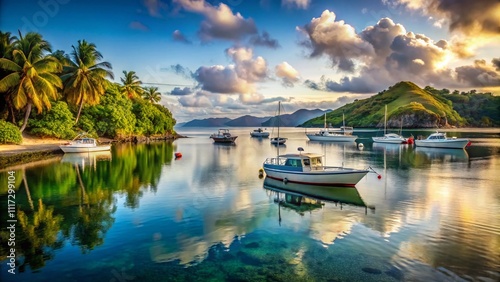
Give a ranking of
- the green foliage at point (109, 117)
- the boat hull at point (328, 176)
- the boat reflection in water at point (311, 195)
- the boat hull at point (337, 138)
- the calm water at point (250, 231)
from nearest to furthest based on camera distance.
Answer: the calm water at point (250, 231) → the boat reflection in water at point (311, 195) → the boat hull at point (328, 176) → the green foliage at point (109, 117) → the boat hull at point (337, 138)

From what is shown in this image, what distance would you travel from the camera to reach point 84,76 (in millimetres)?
58781

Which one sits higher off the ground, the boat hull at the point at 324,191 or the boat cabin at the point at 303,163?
the boat cabin at the point at 303,163

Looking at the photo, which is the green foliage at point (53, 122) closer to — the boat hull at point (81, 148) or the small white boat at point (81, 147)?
the small white boat at point (81, 147)

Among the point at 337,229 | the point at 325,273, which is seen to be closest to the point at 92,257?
the point at 325,273

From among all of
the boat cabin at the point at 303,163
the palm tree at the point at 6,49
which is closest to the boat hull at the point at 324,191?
the boat cabin at the point at 303,163

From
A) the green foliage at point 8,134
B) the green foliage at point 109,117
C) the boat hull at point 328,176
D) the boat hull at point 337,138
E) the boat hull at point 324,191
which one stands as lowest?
the boat hull at point 324,191

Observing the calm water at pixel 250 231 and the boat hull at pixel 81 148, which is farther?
the boat hull at pixel 81 148

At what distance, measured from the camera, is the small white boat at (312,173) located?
2555 centimetres

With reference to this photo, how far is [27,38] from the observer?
47.7m

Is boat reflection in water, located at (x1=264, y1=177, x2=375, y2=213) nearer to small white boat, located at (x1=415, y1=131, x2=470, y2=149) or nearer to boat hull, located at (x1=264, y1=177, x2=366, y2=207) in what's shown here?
boat hull, located at (x1=264, y1=177, x2=366, y2=207)

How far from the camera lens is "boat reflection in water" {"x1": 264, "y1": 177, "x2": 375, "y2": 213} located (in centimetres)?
2166

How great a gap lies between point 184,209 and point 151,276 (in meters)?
9.58

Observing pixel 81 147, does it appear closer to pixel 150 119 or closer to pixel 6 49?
pixel 6 49

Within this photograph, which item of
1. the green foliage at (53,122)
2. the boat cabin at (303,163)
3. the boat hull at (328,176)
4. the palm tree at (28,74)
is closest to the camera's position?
the boat hull at (328,176)
